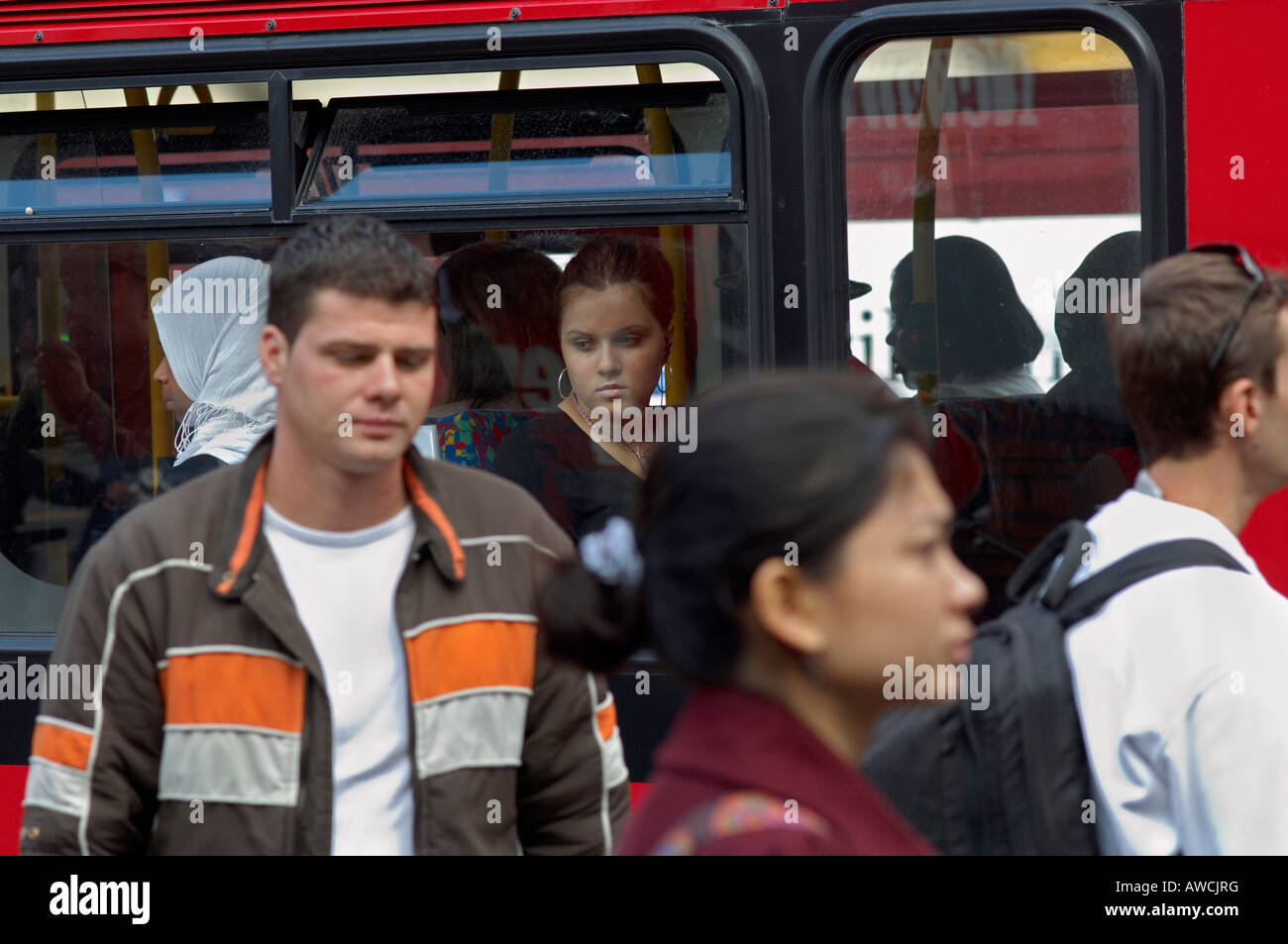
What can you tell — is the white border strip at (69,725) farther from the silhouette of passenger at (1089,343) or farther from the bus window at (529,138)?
the silhouette of passenger at (1089,343)

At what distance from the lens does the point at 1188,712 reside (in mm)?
1622

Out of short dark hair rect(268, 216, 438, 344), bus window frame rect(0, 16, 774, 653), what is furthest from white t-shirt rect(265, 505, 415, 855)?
bus window frame rect(0, 16, 774, 653)

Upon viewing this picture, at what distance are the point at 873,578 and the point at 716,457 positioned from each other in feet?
0.58

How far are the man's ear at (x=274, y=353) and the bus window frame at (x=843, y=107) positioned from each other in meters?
1.28

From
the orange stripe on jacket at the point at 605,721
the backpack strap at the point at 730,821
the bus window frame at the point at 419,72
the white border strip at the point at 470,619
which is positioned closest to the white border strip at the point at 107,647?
the white border strip at the point at 470,619

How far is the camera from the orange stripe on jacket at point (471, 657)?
191 cm

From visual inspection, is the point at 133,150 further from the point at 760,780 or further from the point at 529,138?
the point at 760,780

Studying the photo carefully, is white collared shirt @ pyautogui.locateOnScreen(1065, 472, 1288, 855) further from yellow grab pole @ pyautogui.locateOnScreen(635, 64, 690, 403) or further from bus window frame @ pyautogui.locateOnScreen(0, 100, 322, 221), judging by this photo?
bus window frame @ pyautogui.locateOnScreen(0, 100, 322, 221)

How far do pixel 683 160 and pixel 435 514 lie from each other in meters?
1.29

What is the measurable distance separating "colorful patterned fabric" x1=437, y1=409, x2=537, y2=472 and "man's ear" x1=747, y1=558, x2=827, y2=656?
6.63 feet

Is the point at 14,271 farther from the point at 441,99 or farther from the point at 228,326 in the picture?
the point at 441,99

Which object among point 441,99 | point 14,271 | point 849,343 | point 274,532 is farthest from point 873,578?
point 14,271

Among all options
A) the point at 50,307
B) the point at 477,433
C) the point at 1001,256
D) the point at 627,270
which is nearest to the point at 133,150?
the point at 50,307

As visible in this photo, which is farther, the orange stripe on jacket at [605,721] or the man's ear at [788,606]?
the orange stripe on jacket at [605,721]
